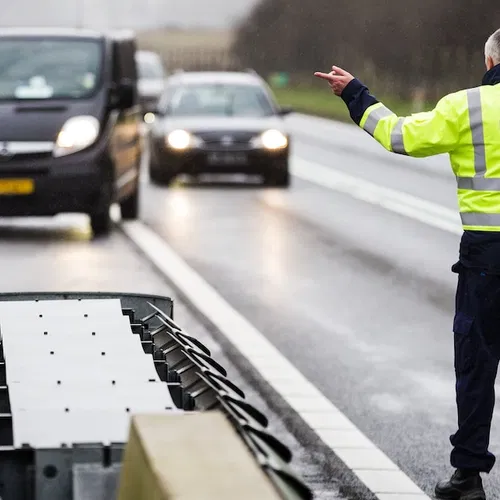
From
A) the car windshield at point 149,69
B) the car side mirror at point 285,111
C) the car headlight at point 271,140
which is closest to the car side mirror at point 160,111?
the car side mirror at point 285,111

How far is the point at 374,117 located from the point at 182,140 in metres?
18.3

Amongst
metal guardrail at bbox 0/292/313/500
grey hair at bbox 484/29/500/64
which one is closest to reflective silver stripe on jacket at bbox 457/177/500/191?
grey hair at bbox 484/29/500/64

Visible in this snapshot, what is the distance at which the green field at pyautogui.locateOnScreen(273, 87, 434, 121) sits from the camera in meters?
52.3

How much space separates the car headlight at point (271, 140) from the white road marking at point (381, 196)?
98cm

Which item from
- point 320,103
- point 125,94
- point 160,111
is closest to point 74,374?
point 125,94

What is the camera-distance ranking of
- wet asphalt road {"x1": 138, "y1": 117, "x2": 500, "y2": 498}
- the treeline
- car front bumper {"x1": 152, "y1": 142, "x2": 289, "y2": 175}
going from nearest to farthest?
wet asphalt road {"x1": 138, "y1": 117, "x2": 500, "y2": 498} < car front bumper {"x1": 152, "y1": 142, "x2": 289, "y2": 175} < the treeline

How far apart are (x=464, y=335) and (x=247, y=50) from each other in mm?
98161

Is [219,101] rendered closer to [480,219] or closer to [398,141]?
[480,219]

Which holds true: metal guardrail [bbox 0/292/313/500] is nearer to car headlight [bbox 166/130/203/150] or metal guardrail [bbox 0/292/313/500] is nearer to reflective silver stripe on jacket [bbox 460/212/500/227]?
reflective silver stripe on jacket [bbox 460/212/500/227]

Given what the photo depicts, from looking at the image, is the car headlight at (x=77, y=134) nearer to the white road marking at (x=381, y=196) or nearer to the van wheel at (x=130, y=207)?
the van wheel at (x=130, y=207)

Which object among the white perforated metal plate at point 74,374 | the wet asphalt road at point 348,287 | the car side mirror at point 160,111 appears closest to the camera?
the white perforated metal plate at point 74,374

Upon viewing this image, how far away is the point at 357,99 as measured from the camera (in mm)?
6844

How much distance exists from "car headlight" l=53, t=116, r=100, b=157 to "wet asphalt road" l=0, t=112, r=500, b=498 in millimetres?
851

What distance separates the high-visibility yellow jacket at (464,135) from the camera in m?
6.54
